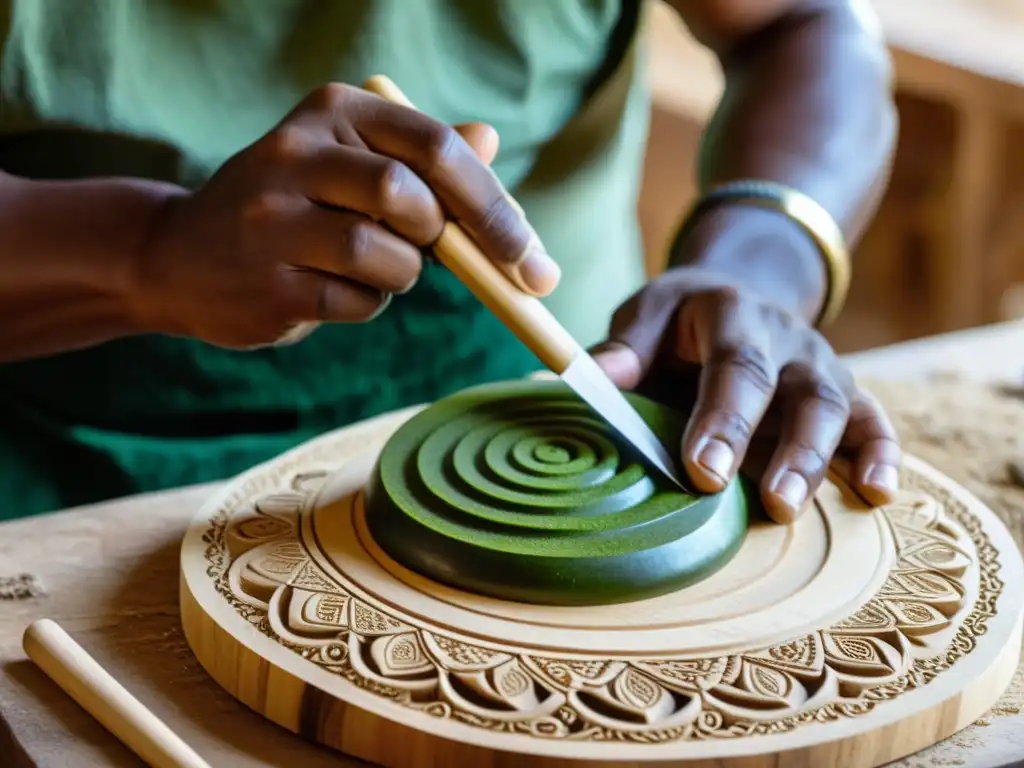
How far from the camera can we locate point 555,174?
56.4 inches

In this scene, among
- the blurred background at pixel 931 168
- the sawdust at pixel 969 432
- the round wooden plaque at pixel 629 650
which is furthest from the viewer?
the blurred background at pixel 931 168

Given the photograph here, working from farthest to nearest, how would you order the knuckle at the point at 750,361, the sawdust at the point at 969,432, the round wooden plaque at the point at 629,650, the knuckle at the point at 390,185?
the sawdust at the point at 969,432 < the knuckle at the point at 750,361 < the knuckle at the point at 390,185 < the round wooden plaque at the point at 629,650

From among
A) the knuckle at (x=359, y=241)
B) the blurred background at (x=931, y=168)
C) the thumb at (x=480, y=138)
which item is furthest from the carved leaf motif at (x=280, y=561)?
the blurred background at (x=931, y=168)

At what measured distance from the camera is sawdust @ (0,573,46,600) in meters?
0.92

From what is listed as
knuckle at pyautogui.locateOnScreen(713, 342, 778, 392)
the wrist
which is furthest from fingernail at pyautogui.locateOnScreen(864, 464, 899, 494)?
the wrist

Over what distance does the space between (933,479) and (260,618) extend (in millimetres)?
572

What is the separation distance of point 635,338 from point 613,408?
0.15 meters

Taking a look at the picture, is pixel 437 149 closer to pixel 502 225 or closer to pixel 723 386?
pixel 502 225

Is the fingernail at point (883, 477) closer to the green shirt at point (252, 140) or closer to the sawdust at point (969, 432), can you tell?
the sawdust at point (969, 432)

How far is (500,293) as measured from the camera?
0.87 meters

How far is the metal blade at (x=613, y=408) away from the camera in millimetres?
896

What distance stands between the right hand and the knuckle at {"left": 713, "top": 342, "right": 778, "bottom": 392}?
0.16 m

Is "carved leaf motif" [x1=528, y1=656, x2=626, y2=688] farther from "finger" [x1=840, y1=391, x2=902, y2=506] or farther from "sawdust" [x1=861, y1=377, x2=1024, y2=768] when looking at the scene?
"sawdust" [x1=861, y1=377, x2=1024, y2=768]

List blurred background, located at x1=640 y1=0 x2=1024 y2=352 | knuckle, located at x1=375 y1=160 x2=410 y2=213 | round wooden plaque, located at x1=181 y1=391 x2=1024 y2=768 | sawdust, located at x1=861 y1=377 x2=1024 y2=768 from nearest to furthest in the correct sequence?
round wooden plaque, located at x1=181 y1=391 x2=1024 y2=768, knuckle, located at x1=375 y1=160 x2=410 y2=213, sawdust, located at x1=861 y1=377 x2=1024 y2=768, blurred background, located at x1=640 y1=0 x2=1024 y2=352
